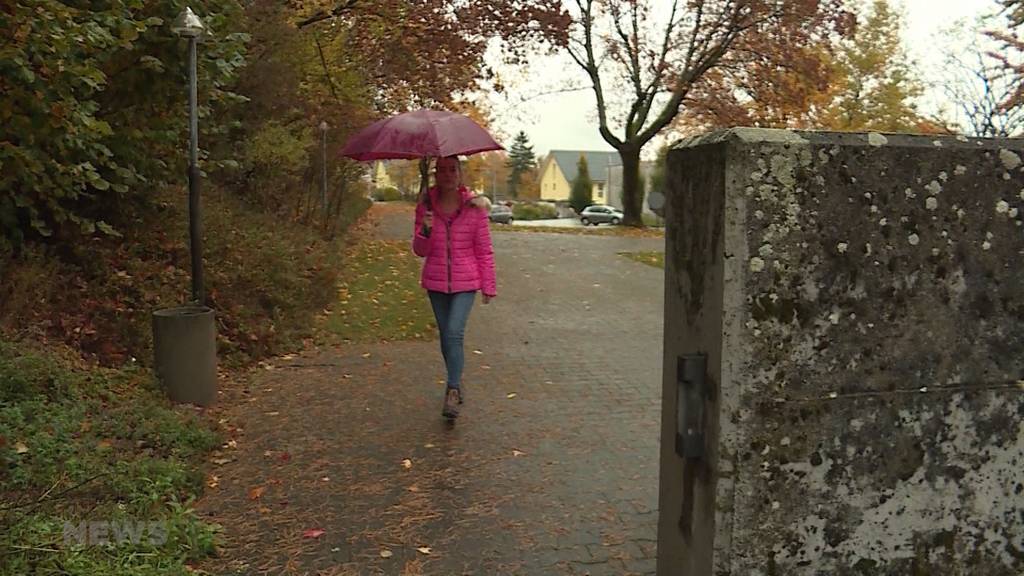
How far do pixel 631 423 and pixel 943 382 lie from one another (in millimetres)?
3834

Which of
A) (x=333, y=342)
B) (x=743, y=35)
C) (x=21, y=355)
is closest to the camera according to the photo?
(x=21, y=355)

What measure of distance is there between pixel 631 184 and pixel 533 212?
1684 inches

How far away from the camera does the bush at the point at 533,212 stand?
7694 cm

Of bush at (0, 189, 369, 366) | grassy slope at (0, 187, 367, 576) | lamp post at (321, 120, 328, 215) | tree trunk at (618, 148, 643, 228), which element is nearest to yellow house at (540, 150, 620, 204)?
tree trunk at (618, 148, 643, 228)

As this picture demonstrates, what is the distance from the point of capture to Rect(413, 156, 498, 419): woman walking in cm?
583

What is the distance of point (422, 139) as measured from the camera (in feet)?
18.7

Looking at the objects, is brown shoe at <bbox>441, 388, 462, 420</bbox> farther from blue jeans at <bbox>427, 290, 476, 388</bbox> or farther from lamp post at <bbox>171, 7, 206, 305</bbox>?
lamp post at <bbox>171, 7, 206, 305</bbox>

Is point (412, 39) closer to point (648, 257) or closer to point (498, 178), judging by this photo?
point (648, 257)

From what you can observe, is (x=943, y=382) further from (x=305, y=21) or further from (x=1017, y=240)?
(x=305, y=21)

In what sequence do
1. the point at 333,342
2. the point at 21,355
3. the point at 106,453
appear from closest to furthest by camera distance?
1. the point at 106,453
2. the point at 21,355
3. the point at 333,342

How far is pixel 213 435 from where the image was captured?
5324 mm

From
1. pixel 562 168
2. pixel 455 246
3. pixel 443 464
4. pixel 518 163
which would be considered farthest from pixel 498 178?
pixel 443 464

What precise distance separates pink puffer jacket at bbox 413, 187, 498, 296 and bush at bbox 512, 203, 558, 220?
69.5m

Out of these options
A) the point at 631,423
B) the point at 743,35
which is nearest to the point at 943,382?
the point at 631,423
